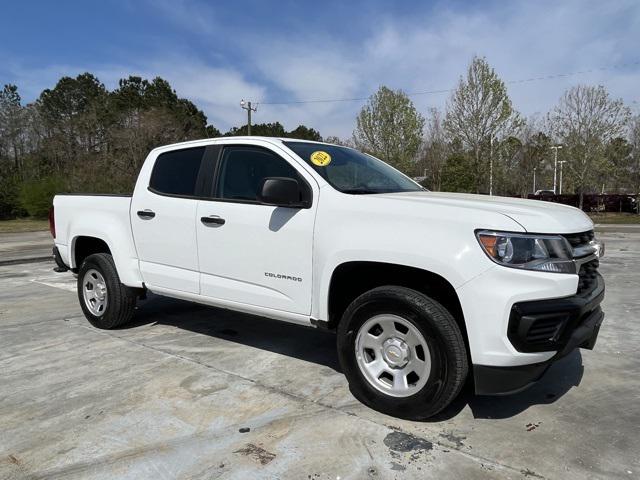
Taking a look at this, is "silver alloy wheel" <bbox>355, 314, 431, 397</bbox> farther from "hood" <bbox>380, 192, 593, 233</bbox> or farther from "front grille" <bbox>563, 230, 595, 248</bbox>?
"front grille" <bbox>563, 230, 595, 248</bbox>

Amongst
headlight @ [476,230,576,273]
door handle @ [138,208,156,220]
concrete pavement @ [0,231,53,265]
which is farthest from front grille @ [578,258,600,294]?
concrete pavement @ [0,231,53,265]

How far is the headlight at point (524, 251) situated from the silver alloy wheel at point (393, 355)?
689 millimetres

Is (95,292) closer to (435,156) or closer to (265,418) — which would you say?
(265,418)

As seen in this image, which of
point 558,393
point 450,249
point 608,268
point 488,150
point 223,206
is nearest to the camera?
point 450,249

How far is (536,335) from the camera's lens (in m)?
2.73

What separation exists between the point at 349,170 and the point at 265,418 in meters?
1.98

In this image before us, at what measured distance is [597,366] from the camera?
416 centimetres

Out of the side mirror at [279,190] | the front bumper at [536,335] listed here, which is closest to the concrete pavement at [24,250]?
the side mirror at [279,190]

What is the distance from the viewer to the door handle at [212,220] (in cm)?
399

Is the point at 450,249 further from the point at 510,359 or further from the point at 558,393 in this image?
the point at 558,393

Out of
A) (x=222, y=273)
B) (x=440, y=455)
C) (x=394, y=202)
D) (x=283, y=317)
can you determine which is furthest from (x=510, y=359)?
(x=222, y=273)

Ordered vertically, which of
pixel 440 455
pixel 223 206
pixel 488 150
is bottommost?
pixel 440 455

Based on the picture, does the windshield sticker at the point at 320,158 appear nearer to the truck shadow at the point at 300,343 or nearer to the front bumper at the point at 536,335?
the truck shadow at the point at 300,343

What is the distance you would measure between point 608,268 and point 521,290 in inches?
303
